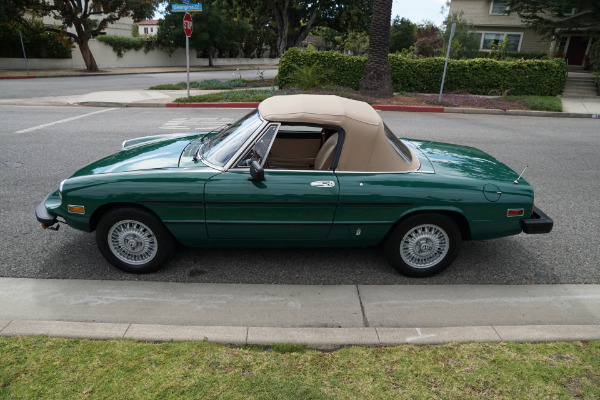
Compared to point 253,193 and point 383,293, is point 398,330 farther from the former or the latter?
point 253,193

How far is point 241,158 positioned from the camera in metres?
3.59

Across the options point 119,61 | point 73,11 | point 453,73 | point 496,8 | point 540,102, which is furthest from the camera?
point 119,61

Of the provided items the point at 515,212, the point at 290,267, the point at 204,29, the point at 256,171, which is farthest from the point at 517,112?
the point at 204,29

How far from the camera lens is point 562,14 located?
73.6 ft

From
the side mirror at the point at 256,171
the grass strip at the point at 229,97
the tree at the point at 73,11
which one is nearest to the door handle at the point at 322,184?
the side mirror at the point at 256,171

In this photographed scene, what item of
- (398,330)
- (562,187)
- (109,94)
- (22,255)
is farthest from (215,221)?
(109,94)

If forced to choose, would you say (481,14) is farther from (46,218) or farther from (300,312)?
(46,218)

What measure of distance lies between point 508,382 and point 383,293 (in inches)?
49.5

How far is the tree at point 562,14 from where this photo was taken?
70.3ft

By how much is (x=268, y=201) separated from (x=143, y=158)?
52.9 inches

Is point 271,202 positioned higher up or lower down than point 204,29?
lower down

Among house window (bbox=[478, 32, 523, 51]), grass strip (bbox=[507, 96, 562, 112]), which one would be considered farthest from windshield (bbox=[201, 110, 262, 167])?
house window (bbox=[478, 32, 523, 51])

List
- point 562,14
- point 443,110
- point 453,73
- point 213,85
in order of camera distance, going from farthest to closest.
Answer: point 562,14 → point 213,85 → point 453,73 → point 443,110

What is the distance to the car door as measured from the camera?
3486mm
